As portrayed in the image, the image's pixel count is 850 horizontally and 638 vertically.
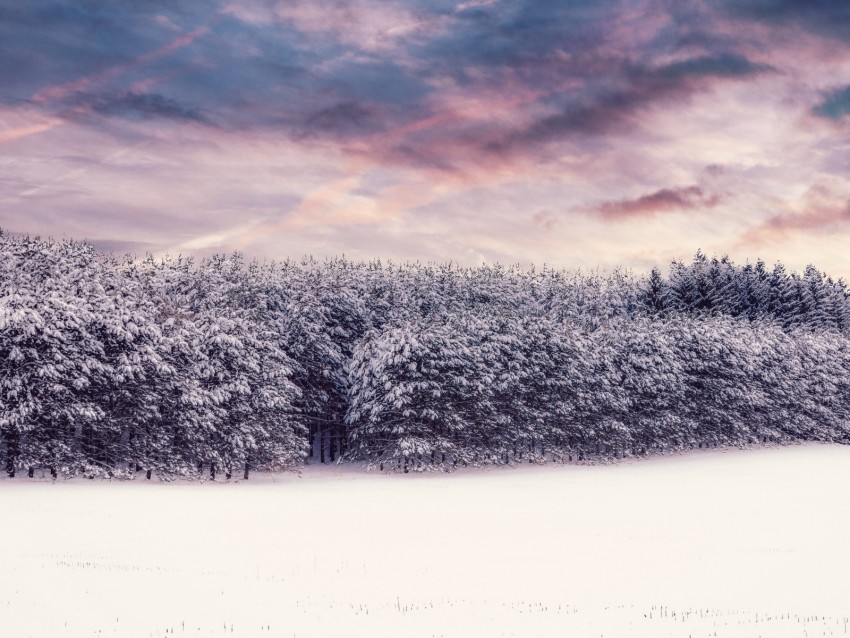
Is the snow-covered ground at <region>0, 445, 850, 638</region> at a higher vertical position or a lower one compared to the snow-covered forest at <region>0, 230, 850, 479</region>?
lower

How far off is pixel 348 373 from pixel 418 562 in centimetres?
4060

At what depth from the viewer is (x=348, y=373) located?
61.3m

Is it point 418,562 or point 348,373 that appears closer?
point 418,562

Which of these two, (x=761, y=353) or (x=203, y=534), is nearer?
(x=203, y=534)

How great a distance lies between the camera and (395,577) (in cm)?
1916

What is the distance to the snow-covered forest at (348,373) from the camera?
40.7m

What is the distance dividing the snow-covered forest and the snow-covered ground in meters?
5.26

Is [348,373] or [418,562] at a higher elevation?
[348,373]

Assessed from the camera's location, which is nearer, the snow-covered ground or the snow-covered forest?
the snow-covered ground

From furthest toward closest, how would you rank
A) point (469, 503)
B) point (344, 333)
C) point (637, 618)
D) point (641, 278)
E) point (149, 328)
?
point (641, 278), point (344, 333), point (149, 328), point (469, 503), point (637, 618)

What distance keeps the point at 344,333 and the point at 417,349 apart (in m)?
14.1

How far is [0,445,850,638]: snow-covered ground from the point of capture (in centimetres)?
1473

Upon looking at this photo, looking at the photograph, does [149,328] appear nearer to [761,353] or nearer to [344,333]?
[344,333]

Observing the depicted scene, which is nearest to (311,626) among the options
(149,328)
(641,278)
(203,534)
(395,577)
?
(395,577)
